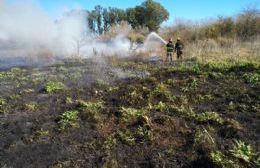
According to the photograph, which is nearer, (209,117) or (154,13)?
(209,117)

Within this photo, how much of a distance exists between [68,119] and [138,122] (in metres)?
1.61

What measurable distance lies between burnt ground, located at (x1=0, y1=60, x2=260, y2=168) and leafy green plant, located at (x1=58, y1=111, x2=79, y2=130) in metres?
0.04

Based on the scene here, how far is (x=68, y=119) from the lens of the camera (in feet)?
28.9

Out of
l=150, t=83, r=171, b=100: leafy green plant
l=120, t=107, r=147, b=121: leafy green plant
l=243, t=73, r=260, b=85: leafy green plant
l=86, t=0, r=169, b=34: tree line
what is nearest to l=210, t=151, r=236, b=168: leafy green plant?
l=120, t=107, r=147, b=121: leafy green plant

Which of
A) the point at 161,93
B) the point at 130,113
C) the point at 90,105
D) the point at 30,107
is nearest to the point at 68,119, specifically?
the point at 90,105

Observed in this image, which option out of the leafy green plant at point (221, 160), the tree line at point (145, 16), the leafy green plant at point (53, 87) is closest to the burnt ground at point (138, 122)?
the leafy green plant at point (221, 160)

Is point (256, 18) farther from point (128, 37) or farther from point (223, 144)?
point (223, 144)

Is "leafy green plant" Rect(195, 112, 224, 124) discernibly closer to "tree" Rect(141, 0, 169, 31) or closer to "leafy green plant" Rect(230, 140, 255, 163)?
"leafy green plant" Rect(230, 140, 255, 163)

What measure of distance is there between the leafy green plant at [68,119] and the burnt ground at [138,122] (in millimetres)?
43

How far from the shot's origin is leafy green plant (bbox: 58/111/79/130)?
8.52 m

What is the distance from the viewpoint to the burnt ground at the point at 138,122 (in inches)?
270

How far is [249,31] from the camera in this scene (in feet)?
89.9

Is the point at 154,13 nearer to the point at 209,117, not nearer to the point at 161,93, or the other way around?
the point at 161,93

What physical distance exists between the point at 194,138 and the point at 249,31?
71.4 ft
